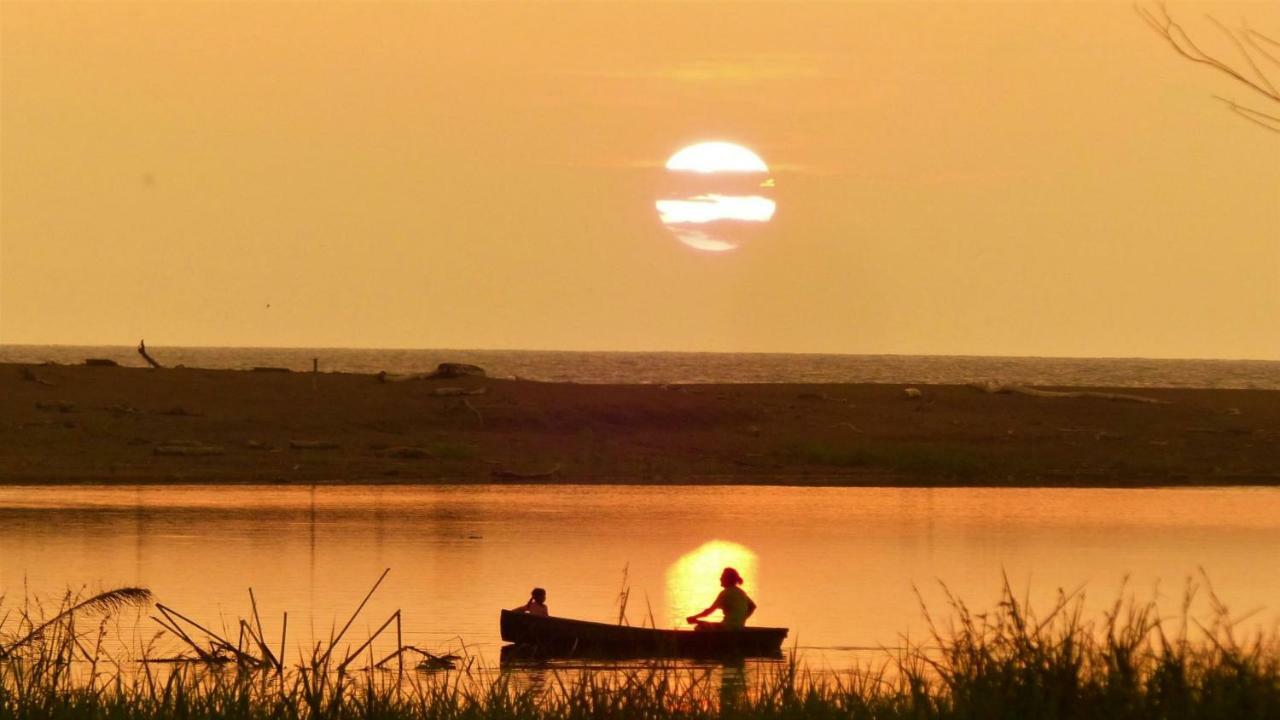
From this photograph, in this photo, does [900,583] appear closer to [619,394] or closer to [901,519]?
[901,519]

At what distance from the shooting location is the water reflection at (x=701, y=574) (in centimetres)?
2187

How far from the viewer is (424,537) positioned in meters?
28.8

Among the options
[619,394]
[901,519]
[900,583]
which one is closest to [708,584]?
[900,583]

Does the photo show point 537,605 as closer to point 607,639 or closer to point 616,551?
point 607,639

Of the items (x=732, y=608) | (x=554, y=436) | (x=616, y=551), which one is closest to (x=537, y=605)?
(x=732, y=608)

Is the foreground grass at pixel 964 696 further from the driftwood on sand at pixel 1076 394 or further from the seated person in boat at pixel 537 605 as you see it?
the driftwood on sand at pixel 1076 394

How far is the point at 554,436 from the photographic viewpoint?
1882 inches

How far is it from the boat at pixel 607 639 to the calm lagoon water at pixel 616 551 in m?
0.41

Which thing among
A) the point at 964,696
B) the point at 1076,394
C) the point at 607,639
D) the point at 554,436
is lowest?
the point at 607,639

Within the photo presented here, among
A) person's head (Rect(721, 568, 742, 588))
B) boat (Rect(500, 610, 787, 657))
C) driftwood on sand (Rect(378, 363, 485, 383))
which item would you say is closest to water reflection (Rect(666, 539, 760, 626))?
person's head (Rect(721, 568, 742, 588))

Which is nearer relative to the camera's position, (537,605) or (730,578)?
(537,605)

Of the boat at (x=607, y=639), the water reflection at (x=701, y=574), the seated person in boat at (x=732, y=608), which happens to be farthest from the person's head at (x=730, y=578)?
the water reflection at (x=701, y=574)

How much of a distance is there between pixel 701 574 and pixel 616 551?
2.74m

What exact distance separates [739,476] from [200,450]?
1365cm
